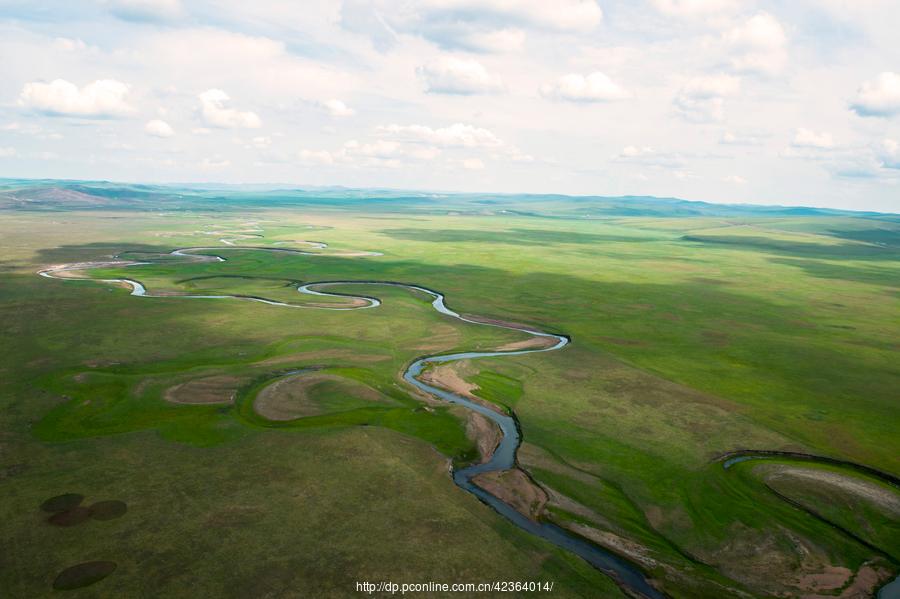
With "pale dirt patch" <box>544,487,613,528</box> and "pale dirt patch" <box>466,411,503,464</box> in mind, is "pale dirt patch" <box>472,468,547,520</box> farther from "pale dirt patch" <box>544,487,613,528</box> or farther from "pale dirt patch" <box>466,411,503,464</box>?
"pale dirt patch" <box>466,411,503,464</box>

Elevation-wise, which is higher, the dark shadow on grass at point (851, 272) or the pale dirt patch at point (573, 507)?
the dark shadow on grass at point (851, 272)

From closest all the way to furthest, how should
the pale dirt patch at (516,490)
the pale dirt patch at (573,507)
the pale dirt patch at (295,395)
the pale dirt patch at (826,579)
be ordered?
the pale dirt patch at (826,579) → the pale dirt patch at (573,507) → the pale dirt patch at (516,490) → the pale dirt patch at (295,395)

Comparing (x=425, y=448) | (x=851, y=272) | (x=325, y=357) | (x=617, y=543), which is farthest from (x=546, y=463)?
(x=851, y=272)

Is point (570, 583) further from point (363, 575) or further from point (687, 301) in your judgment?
point (687, 301)

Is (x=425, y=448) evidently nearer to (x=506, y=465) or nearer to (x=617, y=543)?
(x=506, y=465)

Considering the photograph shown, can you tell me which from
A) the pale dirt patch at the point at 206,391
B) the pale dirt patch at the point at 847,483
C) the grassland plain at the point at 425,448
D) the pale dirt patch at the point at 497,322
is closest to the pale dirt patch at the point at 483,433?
the grassland plain at the point at 425,448

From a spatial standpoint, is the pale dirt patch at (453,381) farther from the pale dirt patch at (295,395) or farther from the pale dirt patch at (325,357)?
the pale dirt patch at (295,395)

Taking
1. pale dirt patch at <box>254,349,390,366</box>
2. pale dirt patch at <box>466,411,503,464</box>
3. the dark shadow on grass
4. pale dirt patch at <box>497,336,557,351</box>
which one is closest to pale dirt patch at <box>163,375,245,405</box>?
pale dirt patch at <box>254,349,390,366</box>
